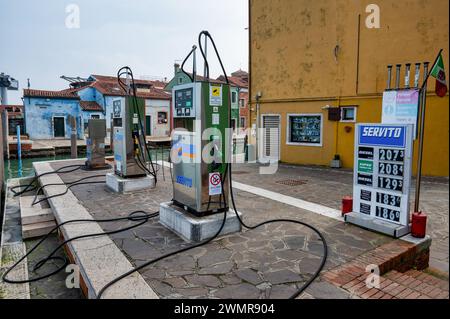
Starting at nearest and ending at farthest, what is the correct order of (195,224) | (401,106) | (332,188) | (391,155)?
(195,224), (391,155), (401,106), (332,188)

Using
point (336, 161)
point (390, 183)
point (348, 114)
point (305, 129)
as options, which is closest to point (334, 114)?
A: point (348, 114)

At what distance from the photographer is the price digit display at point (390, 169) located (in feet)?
14.1

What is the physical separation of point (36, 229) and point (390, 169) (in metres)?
5.80

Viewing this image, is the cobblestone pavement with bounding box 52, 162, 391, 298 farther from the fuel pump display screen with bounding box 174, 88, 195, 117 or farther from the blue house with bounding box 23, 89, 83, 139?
the blue house with bounding box 23, 89, 83, 139

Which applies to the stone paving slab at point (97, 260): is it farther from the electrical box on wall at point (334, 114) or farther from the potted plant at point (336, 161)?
the electrical box on wall at point (334, 114)

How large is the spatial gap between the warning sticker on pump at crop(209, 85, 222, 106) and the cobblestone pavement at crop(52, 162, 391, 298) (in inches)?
69.7

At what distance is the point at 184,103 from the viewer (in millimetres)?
4230

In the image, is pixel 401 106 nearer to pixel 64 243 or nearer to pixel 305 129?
pixel 305 129

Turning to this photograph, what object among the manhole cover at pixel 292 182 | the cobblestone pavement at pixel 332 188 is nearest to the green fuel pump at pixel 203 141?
the cobblestone pavement at pixel 332 188

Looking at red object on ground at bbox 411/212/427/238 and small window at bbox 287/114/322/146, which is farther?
small window at bbox 287/114/322/146

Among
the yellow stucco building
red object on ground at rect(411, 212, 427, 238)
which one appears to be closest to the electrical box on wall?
the yellow stucco building

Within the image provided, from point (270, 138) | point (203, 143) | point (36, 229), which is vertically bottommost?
point (36, 229)

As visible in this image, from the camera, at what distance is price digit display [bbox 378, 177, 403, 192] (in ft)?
14.1

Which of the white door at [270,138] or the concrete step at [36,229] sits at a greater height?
the white door at [270,138]
